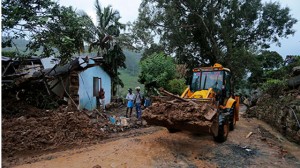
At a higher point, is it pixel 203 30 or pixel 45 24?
pixel 203 30

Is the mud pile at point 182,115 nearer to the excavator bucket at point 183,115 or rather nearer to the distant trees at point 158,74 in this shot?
the excavator bucket at point 183,115

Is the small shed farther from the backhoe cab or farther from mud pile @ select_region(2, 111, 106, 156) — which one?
the backhoe cab

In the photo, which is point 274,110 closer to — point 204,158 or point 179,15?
point 204,158

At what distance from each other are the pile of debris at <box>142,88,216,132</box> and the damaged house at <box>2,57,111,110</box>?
17.1 ft

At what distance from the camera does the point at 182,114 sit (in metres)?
6.59

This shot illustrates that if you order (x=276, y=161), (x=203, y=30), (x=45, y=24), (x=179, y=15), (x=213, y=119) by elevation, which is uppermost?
(x=179, y=15)

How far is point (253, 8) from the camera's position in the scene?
23359mm

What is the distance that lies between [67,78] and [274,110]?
1091cm

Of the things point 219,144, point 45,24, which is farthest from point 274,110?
point 45,24

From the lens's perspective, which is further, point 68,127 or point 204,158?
point 68,127

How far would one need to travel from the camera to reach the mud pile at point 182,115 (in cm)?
634

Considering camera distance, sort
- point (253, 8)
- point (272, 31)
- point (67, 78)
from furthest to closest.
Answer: point (272, 31), point (253, 8), point (67, 78)

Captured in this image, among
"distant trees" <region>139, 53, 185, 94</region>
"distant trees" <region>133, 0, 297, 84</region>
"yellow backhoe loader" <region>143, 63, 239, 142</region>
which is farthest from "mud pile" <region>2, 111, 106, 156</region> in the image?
"distant trees" <region>133, 0, 297, 84</region>

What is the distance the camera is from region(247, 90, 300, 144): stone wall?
29.1 feet
